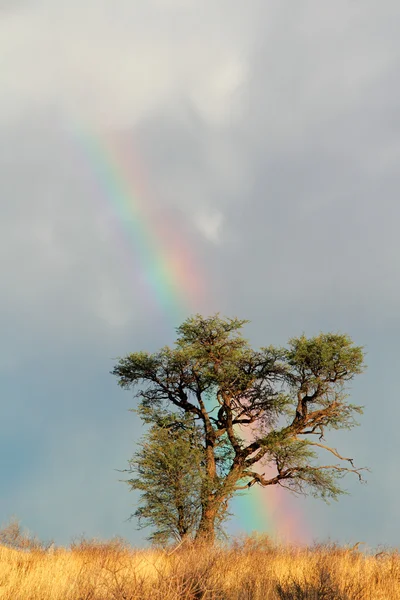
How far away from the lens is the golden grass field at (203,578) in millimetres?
9445

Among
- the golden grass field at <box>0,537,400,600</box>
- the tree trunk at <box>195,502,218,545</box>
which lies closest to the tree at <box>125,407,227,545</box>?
the tree trunk at <box>195,502,218,545</box>

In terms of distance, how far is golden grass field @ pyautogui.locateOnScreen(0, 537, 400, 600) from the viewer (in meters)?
9.45

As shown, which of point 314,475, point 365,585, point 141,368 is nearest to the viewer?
point 365,585

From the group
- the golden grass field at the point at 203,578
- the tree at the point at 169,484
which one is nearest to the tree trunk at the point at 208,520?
the tree at the point at 169,484

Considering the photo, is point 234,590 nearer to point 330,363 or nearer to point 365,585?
point 365,585

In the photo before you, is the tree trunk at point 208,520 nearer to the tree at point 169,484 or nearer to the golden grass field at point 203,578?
the tree at point 169,484

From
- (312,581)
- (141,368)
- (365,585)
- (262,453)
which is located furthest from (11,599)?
(141,368)

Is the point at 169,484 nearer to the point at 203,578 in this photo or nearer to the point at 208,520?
the point at 208,520

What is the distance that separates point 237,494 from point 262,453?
2546 mm

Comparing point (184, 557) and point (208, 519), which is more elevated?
point (208, 519)

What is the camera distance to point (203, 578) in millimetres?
9742

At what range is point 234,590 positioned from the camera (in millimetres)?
10406

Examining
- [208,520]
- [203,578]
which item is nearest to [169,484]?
[208,520]

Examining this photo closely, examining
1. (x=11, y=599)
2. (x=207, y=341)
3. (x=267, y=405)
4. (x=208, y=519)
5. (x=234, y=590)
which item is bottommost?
(x=11, y=599)
